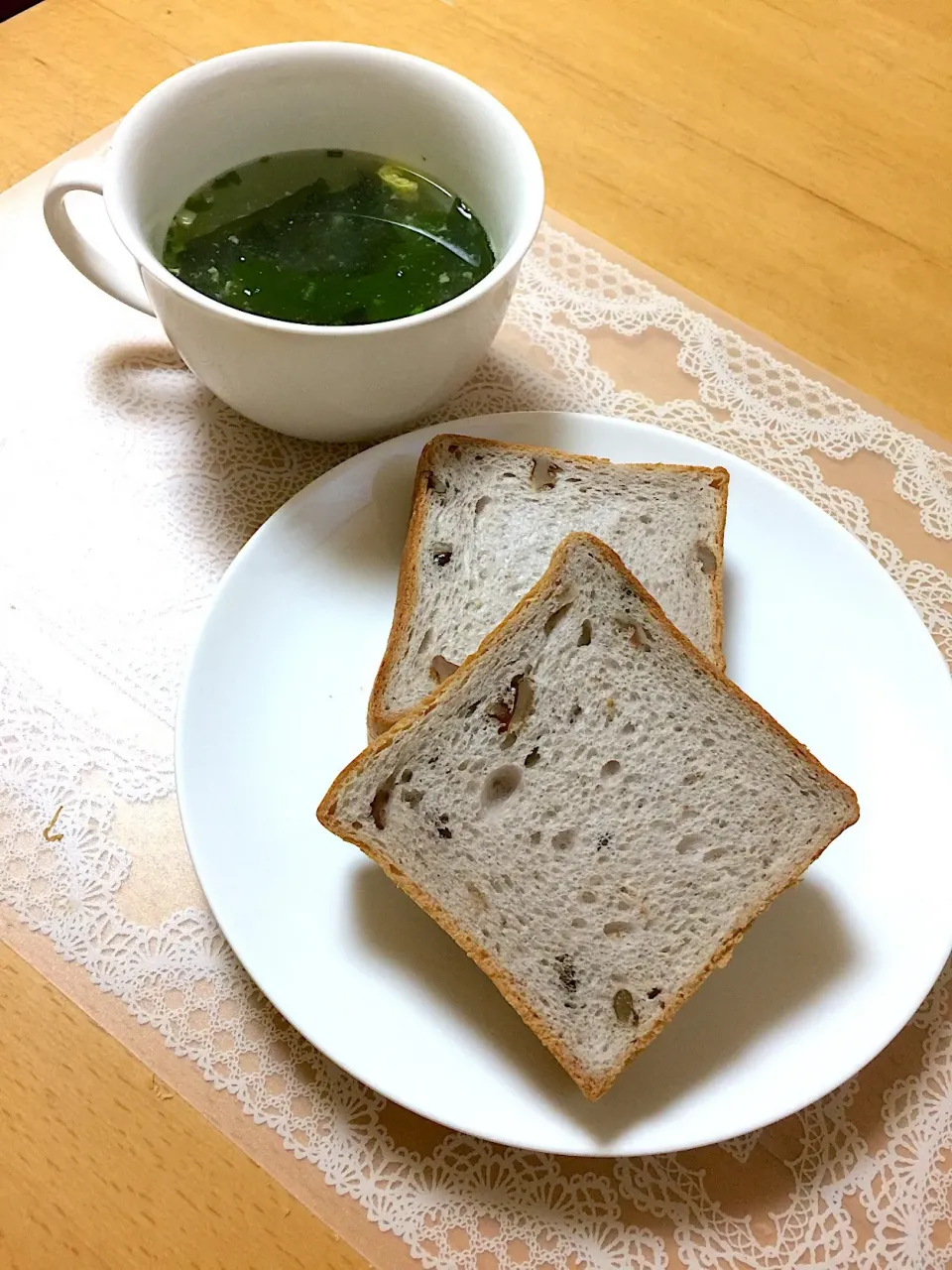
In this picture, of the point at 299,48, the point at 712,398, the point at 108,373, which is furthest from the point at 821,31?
the point at 108,373

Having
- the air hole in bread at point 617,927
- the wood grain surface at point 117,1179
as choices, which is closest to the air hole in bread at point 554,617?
the air hole in bread at point 617,927

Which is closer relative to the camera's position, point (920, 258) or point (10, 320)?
point (10, 320)

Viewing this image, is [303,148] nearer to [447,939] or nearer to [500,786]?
[500,786]

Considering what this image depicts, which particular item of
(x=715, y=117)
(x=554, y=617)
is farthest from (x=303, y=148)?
(x=715, y=117)

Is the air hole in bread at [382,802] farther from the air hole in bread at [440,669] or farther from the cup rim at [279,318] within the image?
the cup rim at [279,318]

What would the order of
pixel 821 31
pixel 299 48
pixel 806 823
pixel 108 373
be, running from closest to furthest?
pixel 806 823, pixel 299 48, pixel 108 373, pixel 821 31

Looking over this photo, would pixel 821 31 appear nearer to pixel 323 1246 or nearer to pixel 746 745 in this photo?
pixel 746 745
